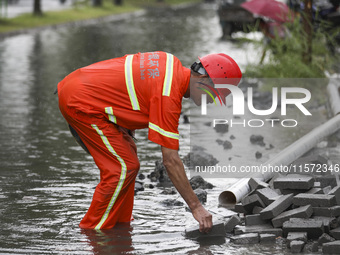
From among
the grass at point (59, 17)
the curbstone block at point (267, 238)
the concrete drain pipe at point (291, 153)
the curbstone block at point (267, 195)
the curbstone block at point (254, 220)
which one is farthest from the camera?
the grass at point (59, 17)

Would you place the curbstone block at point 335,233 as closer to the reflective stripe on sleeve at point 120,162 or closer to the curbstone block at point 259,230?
the curbstone block at point 259,230

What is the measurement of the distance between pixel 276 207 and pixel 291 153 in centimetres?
201

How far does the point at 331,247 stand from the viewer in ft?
17.7

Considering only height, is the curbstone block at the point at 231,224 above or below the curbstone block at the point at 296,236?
below

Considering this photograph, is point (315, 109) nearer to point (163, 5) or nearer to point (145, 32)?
point (145, 32)

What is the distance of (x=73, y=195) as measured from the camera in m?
7.28

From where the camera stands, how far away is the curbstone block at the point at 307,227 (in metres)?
5.73

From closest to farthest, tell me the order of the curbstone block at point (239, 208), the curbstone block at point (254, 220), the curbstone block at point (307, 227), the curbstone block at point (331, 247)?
the curbstone block at point (331, 247), the curbstone block at point (307, 227), the curbstone block at point (254, 220), the curbstone block at point (239, 208)

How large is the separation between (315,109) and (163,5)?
44.0m

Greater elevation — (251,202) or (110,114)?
(110,114)

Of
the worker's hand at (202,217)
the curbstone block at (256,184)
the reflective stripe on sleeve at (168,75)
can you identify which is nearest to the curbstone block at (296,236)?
the worker's hand at (202,217)

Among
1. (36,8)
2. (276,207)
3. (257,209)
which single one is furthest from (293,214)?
(36,8)

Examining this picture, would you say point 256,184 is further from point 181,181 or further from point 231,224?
point 181,181

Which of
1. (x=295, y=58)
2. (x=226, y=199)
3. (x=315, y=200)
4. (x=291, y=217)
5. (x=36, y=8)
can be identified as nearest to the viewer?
(x=291, y=217)
